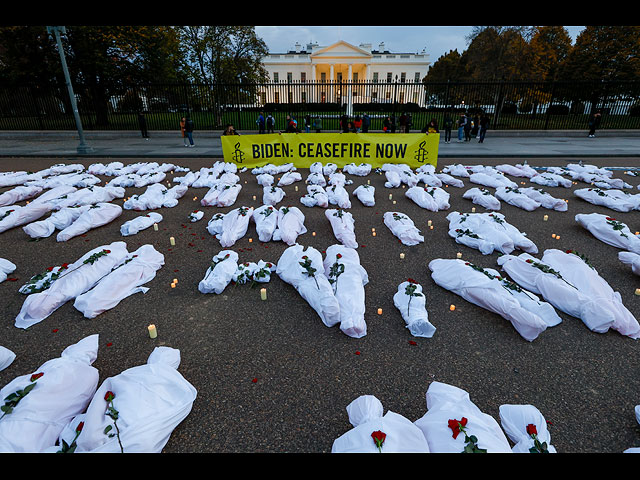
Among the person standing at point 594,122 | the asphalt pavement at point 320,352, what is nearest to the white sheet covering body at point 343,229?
the asphalt pavement at point 320,352

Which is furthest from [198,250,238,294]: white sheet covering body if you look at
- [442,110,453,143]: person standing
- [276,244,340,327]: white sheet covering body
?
[442,110,453,143]: person standing

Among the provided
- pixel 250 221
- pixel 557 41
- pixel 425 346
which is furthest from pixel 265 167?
pixel 557 41

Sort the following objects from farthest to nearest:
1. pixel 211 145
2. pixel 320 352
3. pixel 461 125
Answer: pixel 461 125
pixel 211 145
pixel 320 352

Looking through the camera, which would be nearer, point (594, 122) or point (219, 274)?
point (219, 274)

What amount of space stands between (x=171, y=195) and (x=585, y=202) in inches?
411

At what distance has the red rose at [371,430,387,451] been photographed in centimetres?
216

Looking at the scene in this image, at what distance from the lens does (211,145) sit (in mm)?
16969

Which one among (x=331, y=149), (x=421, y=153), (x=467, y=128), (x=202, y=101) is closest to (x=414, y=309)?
(x=331, y=149)

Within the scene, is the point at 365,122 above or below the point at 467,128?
above

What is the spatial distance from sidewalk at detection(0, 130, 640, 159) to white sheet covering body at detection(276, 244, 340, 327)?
419 inches

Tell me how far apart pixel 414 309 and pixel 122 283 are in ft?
12.8

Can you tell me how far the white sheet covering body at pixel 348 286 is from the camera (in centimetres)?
383

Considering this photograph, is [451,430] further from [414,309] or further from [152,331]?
[152,331]

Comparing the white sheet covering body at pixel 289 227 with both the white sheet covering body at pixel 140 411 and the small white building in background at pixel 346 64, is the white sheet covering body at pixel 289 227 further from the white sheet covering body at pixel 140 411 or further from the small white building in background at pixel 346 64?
the small white building in background at pixel 346 64
